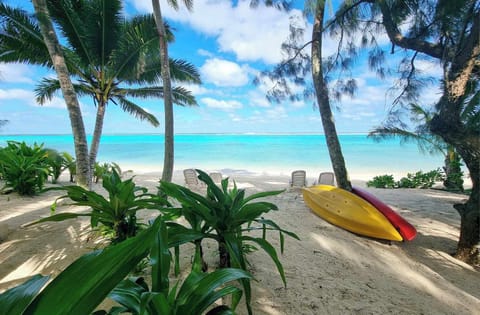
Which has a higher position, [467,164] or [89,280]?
[467,164]

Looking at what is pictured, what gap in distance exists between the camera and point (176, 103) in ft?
30.5

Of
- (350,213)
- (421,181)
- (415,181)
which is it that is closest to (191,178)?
(350,213)

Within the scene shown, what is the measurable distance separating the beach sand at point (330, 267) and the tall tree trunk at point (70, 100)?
0.67 m

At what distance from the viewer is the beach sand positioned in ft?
5.40

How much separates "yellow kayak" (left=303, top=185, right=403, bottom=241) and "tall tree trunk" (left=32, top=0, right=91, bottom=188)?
4.02 m

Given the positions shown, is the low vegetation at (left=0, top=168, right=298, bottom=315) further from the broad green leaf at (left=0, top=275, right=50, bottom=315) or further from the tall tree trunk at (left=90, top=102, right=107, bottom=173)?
the tall tree trunk at (left=90, top=102, right=107, bottom=173)

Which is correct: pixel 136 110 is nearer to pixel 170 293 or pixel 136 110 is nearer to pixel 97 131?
pixel 97 131

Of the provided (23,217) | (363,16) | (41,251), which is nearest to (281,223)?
(41,251)

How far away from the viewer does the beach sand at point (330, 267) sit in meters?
1.65

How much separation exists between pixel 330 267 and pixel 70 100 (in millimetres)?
4527

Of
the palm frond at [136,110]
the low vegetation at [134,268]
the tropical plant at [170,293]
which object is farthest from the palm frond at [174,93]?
the tropical plant at [170,293]

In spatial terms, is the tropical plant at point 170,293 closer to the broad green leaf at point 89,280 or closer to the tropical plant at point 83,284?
the tropical plant at point 83,284

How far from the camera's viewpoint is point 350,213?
3.42 m

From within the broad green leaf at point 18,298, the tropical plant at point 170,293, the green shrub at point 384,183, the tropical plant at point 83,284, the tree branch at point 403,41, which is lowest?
the green shrub at point 384,183
